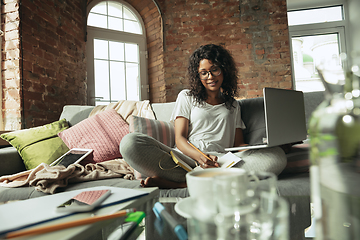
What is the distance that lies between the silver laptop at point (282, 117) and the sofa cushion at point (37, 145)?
3.57 feet

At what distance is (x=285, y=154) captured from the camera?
1260 millimetres

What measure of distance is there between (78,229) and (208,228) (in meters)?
0.18

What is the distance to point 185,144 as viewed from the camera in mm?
1374

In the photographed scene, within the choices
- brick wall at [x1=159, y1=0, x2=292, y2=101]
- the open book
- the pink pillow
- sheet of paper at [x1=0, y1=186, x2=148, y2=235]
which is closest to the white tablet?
the pink pillow

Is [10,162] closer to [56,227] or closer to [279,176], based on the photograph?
[56,227]

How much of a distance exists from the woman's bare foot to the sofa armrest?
93 centimetres

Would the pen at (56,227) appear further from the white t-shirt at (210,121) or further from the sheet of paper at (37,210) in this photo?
the white t-shirt at (210,121)

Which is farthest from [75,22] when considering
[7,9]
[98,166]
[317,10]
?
[317,10]

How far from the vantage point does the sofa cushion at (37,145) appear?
1.48 meters

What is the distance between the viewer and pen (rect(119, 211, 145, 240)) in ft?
1.41

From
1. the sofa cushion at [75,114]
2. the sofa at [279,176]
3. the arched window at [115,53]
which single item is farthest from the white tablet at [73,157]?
the arched window at [115,53]

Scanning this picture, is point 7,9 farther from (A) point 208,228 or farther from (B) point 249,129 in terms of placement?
(A) point 208,228

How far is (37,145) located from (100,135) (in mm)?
383

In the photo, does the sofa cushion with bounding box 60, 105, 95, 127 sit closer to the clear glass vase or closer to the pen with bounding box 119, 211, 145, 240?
the pen with bounding box 119, 211, 145, 240
